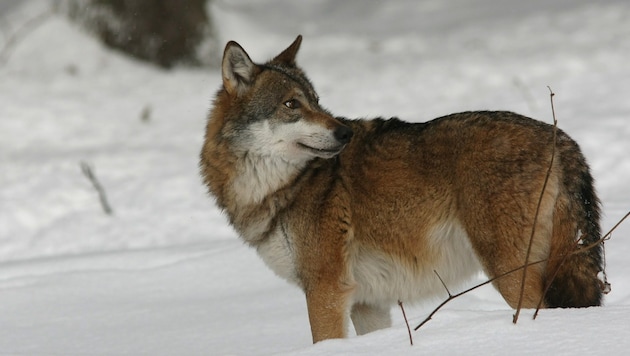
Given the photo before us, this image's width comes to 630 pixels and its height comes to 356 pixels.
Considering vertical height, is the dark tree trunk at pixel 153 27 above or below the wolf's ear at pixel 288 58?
above

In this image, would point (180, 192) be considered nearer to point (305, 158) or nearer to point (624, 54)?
point (305, 158)

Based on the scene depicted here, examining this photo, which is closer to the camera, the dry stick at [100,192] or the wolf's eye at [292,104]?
the wolf's eye at [292,104]

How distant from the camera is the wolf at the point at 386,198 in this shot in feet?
13.2

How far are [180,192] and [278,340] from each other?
14.2 feet

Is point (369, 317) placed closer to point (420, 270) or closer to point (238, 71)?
point (420, 270)

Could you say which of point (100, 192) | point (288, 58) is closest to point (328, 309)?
point (288, 58)

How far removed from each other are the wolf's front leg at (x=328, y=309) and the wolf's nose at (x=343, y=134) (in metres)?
0.68

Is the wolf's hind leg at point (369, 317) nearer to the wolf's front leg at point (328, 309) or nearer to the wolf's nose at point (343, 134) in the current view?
the wolf's front leg at point (328, 309)

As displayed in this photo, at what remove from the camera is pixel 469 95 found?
1096 cm

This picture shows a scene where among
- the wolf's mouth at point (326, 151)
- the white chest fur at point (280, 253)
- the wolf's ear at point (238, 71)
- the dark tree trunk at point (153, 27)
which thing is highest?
the dark tree trunk at point (153, 27)

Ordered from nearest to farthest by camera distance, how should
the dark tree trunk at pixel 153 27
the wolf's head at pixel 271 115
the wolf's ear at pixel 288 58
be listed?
the wolf's head at pixel 271 115 < the wolf's ear at pixel 288 58 < the dark tree trunk at pixel 153 27

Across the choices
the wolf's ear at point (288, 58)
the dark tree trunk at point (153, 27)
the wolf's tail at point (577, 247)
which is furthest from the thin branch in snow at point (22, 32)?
the wolf's tail at point (577, 247)

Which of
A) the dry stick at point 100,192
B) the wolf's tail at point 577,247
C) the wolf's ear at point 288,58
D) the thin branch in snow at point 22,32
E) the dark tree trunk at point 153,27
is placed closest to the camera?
the wolf's tail at point 577,247

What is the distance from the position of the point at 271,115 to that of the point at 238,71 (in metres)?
0.31
